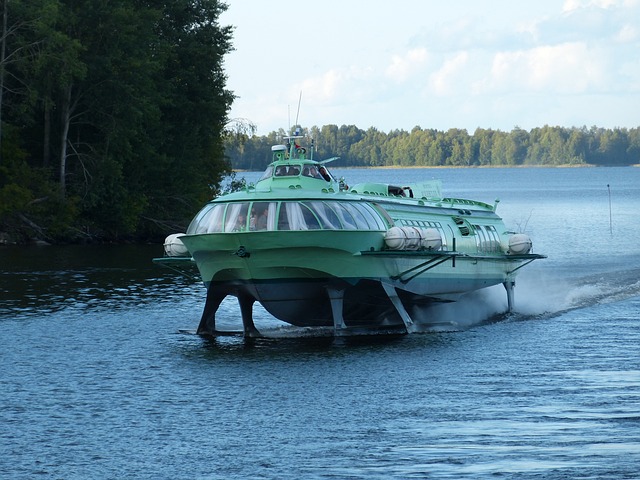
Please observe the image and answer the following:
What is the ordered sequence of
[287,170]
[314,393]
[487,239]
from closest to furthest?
[314,393], [287,170], [487,239]

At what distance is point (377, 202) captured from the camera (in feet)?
116

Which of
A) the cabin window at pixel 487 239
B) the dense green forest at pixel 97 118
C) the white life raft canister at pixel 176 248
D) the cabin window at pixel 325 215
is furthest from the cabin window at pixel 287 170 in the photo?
the dense green forest at pixel 97 118

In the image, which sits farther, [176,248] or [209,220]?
[176,248]

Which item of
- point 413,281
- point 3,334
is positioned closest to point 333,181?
point 413,281

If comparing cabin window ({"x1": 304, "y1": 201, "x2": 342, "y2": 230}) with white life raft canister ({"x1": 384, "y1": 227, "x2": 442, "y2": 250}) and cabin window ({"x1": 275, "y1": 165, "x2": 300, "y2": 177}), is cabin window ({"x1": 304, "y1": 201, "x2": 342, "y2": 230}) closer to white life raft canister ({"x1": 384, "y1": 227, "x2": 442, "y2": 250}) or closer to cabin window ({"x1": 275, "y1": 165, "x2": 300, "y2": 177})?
white life raft canister ({"x1": 384, "y1": 227, "x2": 442, "y2": 250})

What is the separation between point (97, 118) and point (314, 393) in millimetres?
51468

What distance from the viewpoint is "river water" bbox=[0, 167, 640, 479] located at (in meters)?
19.7

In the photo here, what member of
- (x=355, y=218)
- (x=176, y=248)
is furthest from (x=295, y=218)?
(x=176, y=248)

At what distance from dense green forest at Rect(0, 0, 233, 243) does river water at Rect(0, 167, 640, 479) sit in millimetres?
25833

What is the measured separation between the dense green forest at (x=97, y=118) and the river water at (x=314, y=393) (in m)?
25.8

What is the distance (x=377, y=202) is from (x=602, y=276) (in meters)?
21.4

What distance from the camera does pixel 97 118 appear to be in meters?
74.3

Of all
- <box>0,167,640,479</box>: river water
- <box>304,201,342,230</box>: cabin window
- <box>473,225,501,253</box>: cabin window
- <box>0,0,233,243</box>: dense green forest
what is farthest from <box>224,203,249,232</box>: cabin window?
<box>0,0,233,243</box>: dense green forest

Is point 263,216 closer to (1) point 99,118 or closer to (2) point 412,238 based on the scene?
(2) point 412,238
